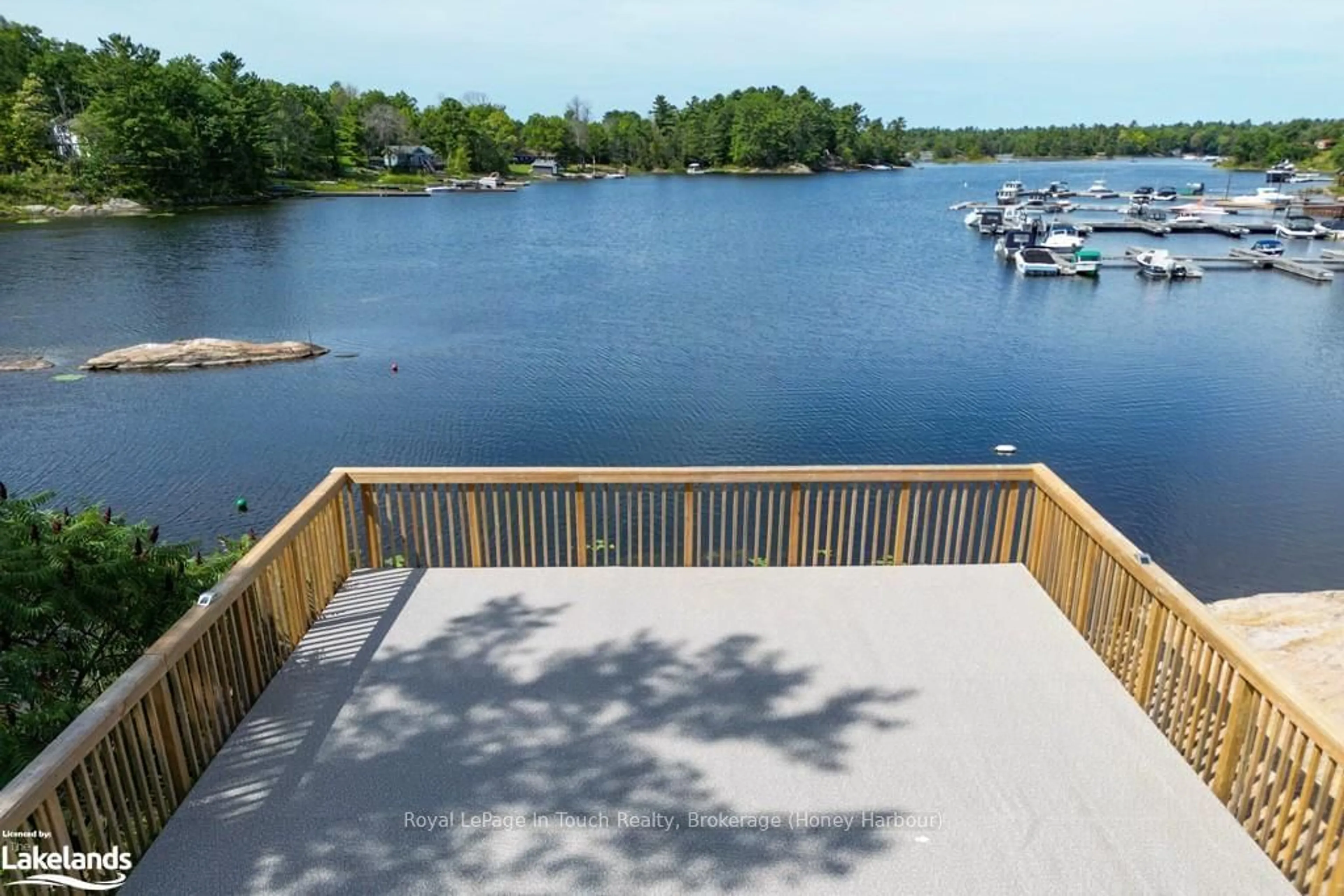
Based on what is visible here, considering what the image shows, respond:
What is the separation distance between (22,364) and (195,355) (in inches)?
152

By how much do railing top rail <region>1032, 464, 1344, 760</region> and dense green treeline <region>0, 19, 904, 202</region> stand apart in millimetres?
62787

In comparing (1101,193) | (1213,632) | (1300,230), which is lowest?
(1300,230)

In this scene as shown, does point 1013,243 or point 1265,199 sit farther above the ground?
point 1265,199

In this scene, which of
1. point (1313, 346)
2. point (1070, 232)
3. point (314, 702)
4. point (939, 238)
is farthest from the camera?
point (939, 238)

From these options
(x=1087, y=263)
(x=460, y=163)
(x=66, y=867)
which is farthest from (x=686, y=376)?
(x=460, y=163)

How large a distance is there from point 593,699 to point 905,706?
157 centimetres

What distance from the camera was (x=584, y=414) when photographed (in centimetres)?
1753

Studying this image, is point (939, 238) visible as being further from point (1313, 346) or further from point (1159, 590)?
point (1159, 590)

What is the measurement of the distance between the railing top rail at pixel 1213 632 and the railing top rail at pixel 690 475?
538mm

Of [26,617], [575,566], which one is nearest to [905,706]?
[575,566]

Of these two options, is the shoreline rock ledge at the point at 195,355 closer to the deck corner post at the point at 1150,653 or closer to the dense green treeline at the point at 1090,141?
the deck corner post at the point at 1150,653

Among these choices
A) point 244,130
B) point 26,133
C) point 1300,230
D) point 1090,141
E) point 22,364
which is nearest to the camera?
Result: point 22,364

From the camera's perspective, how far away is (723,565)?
6.20m

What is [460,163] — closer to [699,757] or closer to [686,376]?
[686,376]
